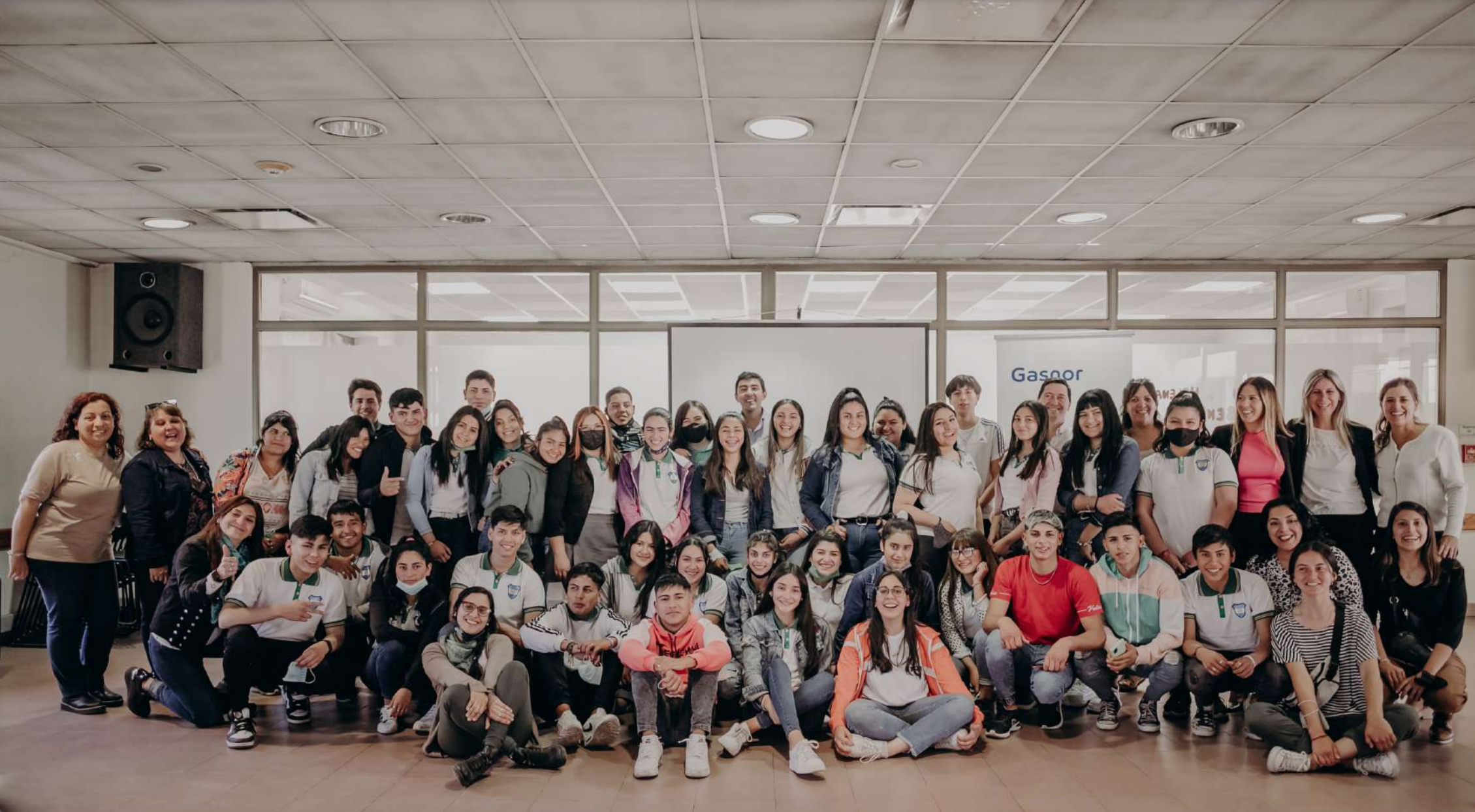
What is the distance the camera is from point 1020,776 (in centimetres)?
379

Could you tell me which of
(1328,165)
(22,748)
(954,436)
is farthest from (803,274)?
(22,748)

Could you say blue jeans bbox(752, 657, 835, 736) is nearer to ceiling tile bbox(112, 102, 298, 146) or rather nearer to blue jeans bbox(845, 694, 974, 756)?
blue jeans bbox(845, 694, 974, 756)

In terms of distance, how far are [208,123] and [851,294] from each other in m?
5.05

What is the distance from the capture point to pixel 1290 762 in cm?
380

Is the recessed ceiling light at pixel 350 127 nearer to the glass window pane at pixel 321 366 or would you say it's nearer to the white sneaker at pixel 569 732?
the white sneaker at pixel 569 732

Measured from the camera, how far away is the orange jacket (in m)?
4.06

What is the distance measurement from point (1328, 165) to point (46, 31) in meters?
5.69

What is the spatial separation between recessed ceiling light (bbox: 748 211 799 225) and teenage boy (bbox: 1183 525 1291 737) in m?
3.10

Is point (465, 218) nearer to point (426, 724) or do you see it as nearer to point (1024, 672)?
point (426, 724)

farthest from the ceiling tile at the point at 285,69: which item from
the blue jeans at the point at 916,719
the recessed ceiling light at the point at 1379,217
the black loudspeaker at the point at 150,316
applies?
the recessed ceiling light at the point at 1379,217

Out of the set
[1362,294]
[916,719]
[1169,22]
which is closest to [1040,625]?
[916,719]

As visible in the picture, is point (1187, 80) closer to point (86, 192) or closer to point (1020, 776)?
point (1020, 776)

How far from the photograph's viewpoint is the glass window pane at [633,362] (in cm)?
786

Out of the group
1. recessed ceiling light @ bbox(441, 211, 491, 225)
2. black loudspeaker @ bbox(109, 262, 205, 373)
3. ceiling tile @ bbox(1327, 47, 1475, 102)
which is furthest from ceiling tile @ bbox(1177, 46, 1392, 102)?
black loudspeaker @ bbox(109, 262, 205, 373)
